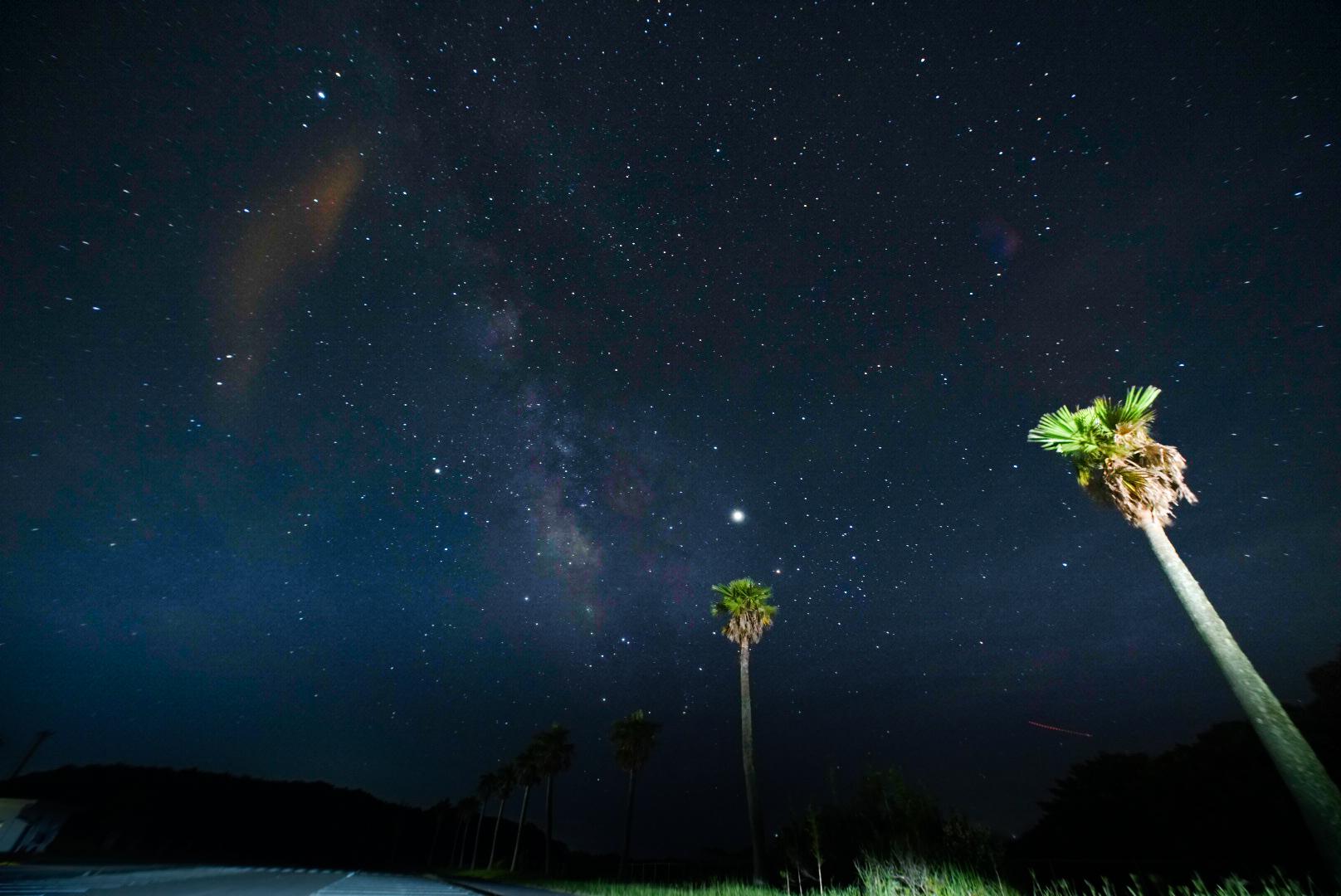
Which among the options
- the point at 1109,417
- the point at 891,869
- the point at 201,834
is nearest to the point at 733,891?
the point at 891,869

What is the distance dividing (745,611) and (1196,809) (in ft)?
72.4

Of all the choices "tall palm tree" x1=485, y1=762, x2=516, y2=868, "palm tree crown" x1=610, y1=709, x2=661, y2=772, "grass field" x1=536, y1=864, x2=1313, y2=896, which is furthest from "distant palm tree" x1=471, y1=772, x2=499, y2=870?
"grass field" x1=536, y1=864, x2=1313, y2=896

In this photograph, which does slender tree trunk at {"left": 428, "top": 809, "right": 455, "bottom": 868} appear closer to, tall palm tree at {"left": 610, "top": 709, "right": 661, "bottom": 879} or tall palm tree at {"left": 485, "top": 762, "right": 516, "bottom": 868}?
tall palm tree at {"left": 485, "top": 762, "right": 516, "bottom": 868}

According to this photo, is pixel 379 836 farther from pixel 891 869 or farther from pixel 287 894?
pixel 891 869

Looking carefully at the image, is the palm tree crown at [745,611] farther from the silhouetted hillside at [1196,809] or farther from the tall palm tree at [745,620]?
the silhouetted hillside at [1196,809]

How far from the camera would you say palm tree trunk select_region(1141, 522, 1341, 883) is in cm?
827

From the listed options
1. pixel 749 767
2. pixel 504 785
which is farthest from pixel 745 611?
pixel 504 785

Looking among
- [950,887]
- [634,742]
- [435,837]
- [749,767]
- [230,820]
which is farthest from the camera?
[435,837]

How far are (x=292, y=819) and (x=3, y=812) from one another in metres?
89.6

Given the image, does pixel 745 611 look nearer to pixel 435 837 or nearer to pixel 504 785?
pixel 504 785

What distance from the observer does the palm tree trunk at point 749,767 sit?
18.0 m

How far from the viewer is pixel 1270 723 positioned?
9.22 metres

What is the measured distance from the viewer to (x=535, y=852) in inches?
3863

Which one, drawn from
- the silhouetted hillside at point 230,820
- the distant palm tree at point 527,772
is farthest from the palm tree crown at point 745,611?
the silhouetted hillside at point 230,820
